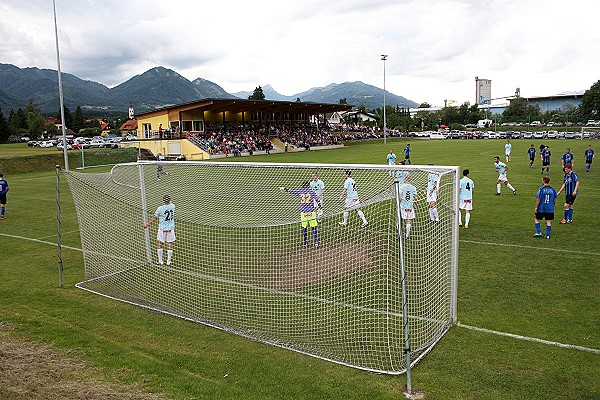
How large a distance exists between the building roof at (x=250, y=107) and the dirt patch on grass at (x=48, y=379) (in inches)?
1780

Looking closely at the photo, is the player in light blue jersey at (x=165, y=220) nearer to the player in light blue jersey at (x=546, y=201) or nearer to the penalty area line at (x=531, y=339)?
the penalty area line at (x=531, y=339)

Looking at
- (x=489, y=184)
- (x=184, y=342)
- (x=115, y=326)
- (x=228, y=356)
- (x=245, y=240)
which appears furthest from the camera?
(x=489, y=184)

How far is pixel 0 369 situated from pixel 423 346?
5991 millimetres

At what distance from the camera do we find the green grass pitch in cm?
608

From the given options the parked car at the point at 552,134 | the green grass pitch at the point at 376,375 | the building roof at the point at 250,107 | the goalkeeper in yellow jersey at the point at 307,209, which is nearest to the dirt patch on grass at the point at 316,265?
the goalkeeper in yellow jersey at the point at 307,209

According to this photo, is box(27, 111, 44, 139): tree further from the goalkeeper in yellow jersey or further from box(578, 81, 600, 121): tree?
box(578, 81, 600, 121): tree

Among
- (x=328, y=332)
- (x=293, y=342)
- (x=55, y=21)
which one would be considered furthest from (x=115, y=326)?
(x=55, y=21)

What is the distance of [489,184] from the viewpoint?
2359 cm

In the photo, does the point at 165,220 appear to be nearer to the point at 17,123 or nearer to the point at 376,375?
the point at 376,375

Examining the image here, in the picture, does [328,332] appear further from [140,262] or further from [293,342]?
[140,262]

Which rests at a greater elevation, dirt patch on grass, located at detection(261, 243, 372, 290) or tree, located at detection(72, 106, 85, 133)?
tree, located at detection(72, 106, 85, 133)

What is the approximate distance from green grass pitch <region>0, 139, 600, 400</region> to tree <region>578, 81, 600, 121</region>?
89931 mm

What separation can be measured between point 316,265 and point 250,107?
50.0m

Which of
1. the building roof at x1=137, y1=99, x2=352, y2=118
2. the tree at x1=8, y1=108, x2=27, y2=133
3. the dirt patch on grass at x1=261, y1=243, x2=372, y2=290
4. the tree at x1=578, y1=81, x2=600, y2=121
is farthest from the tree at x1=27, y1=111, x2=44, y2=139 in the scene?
the tree at x1=578, y1=81, x2=600, y2=121
